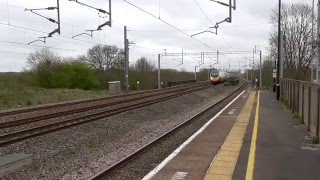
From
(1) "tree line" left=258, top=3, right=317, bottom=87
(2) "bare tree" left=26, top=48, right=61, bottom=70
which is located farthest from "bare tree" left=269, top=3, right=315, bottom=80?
(2) "bare tree" left=26, top=48, right=61, bottom=70

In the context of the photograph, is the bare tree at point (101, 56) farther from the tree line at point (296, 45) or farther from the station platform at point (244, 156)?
the station platform at point (244, 156)

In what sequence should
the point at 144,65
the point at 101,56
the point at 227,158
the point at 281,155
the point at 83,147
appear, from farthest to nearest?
1. the point at 144,65
2. the point at 101,56
3. the point at 83,147
4. the point at 281,155
5. the point at 227,158

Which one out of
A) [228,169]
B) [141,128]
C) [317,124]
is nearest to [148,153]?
[228,169]

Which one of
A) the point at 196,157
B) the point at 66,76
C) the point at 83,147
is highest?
the point at 66,76

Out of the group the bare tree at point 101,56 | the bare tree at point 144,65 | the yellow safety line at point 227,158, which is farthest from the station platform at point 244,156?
the bare tree at point 144,65

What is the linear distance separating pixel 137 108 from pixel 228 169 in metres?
16.0

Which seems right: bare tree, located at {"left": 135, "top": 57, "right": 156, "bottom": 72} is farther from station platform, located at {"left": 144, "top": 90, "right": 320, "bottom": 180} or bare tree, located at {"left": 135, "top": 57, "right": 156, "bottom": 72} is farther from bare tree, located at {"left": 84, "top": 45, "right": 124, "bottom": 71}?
station platform, located at {"left": 144, "top": 90, "right": 320, "bottom": 180}

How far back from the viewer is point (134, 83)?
77.6 meters

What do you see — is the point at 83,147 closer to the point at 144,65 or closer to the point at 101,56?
the point at 101,56

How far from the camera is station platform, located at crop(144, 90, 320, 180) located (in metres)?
9.09

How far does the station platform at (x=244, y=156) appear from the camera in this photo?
909 cm

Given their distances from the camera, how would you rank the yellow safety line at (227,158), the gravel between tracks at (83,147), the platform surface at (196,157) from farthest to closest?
1. the gravel between tracks at (83,147)
2. the platform surface at (196,157)
3. the yellow safety line at (227,158)

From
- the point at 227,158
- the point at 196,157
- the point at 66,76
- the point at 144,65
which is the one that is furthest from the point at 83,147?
the point at 144,65

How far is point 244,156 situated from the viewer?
11016mm
